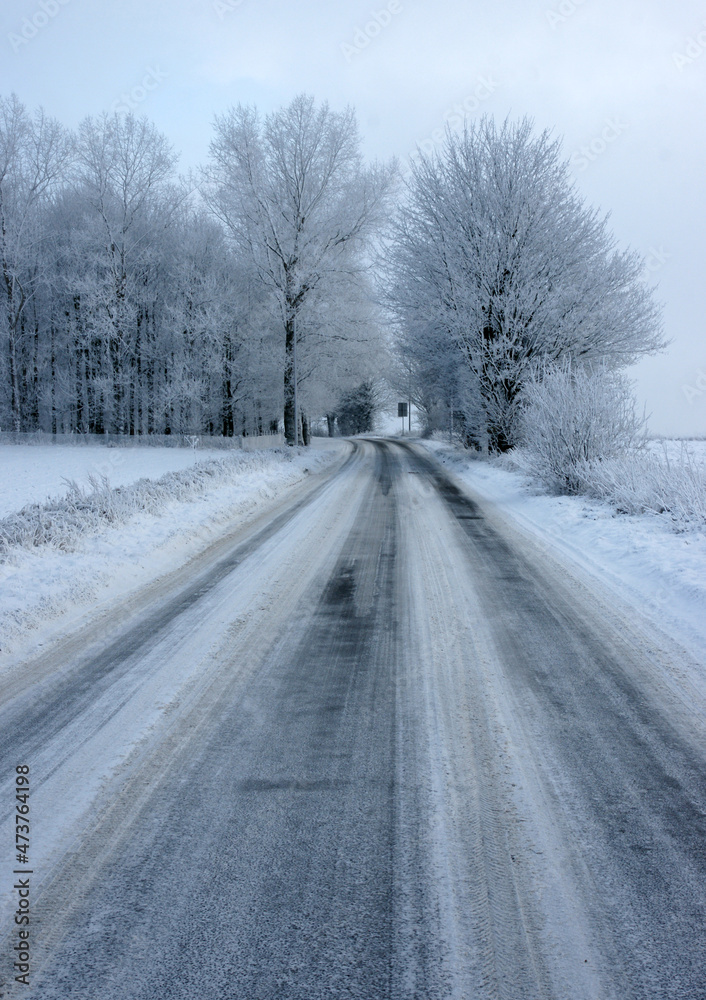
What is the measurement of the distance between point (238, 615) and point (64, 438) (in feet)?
95.6

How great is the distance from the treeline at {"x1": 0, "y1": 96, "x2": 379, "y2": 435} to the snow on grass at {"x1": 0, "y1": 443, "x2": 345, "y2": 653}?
13.9 metres

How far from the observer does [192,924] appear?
1868mm

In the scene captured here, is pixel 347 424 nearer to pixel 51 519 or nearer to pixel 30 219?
pixel 30 219

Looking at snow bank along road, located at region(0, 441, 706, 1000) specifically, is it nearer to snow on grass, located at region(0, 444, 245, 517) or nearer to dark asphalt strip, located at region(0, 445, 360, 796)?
dark asphalt strip, located at region(0, 445, 360, 796)

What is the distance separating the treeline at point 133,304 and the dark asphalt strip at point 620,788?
1915 cm

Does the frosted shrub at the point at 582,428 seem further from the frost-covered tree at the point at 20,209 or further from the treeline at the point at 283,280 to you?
the frost-covered tree at the point at 20,209

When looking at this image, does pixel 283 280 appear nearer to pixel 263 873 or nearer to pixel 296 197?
pixel 296 197

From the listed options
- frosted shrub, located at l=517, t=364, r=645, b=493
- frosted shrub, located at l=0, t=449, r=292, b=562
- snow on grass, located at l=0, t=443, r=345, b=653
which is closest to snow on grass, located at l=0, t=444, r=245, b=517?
frosted shrub, located at l=0, t=449, r=292, b=562

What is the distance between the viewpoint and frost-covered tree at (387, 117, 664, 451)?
1712cm

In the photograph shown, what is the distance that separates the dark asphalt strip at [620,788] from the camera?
180 cm

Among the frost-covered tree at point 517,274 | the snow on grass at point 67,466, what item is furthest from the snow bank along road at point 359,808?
the frost-covered tree at point 517,274

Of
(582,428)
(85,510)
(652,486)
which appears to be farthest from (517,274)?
(85,510)

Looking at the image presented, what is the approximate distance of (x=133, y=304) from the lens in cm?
2839

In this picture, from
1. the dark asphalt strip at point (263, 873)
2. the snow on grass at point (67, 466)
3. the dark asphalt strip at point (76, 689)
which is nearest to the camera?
the dark asphalt strip at point (263, 873)
